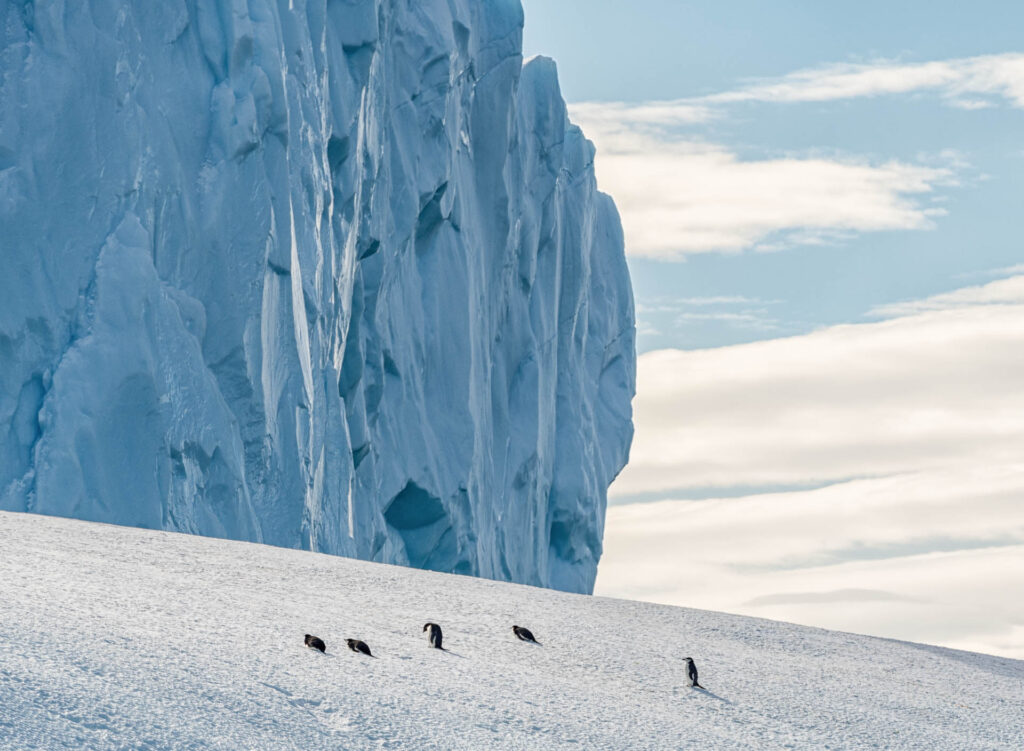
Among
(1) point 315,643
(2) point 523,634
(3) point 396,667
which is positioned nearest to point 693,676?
(2) point 523,634

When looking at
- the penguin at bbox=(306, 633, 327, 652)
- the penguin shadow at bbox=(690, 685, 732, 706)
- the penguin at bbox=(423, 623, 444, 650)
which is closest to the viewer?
the penguin at bbox=(306, 633, 327, 652)

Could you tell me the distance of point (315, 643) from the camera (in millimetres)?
7723

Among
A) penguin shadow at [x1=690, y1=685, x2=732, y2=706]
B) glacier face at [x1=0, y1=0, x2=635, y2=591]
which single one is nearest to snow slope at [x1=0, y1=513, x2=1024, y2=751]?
penguin shadow at [x1=690, y1=685, x2=732, y2=706]

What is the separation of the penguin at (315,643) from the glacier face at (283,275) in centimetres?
857

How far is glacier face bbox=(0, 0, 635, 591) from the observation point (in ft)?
54.1

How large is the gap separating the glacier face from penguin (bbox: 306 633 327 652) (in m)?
8.57

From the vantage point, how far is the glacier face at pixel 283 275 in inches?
649

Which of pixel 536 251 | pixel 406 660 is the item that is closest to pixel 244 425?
pixel 406 660

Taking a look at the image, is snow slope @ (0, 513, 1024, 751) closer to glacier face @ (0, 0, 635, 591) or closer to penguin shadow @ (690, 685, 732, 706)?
penguin shadow @ (690, 685, 732, 706)

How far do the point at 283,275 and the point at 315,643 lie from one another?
12513 mm

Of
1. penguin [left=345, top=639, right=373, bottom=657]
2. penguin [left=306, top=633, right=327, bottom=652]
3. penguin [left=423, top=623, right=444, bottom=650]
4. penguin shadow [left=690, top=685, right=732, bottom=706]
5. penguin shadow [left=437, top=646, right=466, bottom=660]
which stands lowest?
penguin shadow [left=690, top=685, right=732, bottom=706]

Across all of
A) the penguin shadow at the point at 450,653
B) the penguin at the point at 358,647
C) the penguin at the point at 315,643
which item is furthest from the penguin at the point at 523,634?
the penguin at the point at 315,643

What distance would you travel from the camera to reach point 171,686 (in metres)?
6.44

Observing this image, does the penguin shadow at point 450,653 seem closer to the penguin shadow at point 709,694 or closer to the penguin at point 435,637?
the penguin at point 435,637
